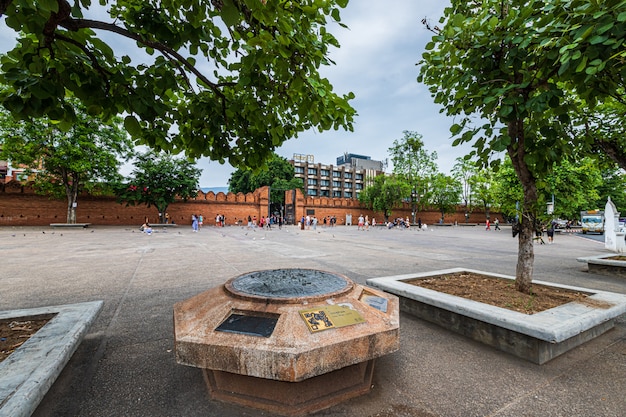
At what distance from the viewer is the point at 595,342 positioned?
10.3 ft

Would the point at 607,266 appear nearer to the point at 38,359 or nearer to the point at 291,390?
the point at 291,390

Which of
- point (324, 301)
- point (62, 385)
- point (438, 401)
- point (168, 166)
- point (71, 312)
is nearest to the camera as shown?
point (438, 401)

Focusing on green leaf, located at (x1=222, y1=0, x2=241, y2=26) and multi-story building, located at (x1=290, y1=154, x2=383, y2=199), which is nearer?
green leaf, located at (x1=222, y1=0, x2=241, y2=26)

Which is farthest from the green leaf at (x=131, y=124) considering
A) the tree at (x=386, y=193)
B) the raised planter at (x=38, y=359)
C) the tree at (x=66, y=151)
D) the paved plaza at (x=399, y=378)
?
the tree at (x=386, y=193)

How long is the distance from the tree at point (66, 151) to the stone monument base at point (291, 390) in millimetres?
22359

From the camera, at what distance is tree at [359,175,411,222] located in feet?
139

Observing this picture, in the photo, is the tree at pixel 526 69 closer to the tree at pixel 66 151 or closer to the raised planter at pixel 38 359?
the raised planter at pixel 38 359

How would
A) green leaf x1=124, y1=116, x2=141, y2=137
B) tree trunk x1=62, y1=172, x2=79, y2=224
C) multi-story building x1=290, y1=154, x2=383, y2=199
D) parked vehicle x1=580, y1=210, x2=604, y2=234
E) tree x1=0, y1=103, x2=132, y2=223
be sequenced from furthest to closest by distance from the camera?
multi-story building x1=290, y1=154, x2=383, y2=199
parked vehicle x1=580, y1=210, x2=604, y2=234
tree trunk x1=62, y1=172, x2=79, y2=224
tree x1=0, y1=103, x2=132, y2=223
green leaf x1=124, y1=116, x2=141, y2=137

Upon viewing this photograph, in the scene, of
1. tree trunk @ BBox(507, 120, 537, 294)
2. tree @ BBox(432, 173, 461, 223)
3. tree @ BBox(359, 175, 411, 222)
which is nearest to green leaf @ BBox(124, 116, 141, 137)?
tree trunk @ BBox(507, 120, 537, 294)

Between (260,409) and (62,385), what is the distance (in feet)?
5.65

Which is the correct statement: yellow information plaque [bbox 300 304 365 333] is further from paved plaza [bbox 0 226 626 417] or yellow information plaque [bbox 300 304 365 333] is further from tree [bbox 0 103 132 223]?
tree [bbox 0 103 132 223]

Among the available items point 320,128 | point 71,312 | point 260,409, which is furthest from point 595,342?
point 71,312

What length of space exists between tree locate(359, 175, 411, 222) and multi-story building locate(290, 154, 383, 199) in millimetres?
26490

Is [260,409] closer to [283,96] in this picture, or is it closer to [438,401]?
[438,401]
